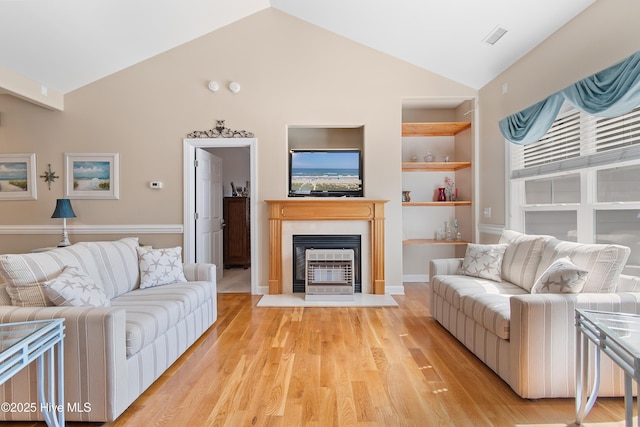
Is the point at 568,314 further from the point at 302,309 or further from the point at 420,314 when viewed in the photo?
the point at 302,309

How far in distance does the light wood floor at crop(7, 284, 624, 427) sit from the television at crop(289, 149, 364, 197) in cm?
193

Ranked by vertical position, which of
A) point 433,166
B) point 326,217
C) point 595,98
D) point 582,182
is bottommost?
point 326,217

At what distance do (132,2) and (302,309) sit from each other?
3.69 m

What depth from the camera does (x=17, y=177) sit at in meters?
4.64

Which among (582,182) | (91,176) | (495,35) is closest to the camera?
(582,182)

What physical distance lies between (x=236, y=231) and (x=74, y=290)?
14.1 ft

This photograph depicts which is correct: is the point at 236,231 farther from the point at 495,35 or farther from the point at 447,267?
the point at 495,35

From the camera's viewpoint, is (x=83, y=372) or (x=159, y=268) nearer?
(x=83, y=372)

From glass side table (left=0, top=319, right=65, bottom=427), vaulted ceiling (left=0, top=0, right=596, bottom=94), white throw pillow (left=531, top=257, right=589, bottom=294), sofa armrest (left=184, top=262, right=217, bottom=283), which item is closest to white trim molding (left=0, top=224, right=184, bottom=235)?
sofa armrest (left=184, top=262, right=217, bottom=283)

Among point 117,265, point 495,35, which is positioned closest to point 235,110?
point 117,265

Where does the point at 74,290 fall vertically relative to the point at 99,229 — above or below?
below

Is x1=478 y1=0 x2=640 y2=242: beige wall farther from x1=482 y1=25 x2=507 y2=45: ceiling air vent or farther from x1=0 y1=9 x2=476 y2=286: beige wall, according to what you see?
x1=0 y1=9 x2=476 y2=286: beige wall

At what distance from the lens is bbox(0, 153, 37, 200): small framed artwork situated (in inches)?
182

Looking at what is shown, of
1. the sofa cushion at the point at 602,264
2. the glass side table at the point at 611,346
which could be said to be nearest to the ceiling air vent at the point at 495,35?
the sofa cushion at the point at 602,264
